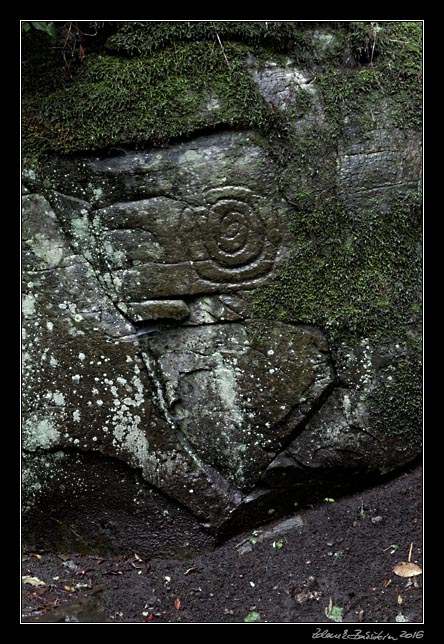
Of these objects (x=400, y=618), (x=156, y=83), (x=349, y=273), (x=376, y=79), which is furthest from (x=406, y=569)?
(x=156, y=83)

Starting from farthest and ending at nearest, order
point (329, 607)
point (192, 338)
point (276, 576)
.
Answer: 1. point (192, 338)
2. point (276, 576)
3. point (329, 607)

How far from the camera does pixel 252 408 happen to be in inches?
143

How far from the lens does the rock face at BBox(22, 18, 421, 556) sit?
3547 mm

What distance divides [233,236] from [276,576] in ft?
5.83

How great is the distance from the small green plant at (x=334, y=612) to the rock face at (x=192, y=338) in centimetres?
66

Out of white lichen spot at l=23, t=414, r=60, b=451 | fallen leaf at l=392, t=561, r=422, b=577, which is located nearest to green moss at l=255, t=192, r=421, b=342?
fallen leaf at l=392, t=561, r=422, b=577

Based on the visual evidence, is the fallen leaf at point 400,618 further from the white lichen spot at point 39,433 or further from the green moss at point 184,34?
Answer: the green moss at point 184,34

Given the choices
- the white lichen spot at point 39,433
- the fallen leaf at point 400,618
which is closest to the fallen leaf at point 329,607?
the fallen leaf at point 400,618

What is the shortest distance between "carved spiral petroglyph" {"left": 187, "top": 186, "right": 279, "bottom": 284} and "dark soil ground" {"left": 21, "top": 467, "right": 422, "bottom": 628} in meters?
1.40

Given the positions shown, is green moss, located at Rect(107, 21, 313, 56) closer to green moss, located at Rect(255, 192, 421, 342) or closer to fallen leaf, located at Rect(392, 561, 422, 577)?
green moss, located at Rect(255, 192, 421, 342)

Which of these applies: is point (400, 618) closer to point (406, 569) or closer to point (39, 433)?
point (406, 569)

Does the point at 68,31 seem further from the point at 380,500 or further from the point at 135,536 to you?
the point at 380,500

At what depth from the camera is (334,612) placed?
3158mm

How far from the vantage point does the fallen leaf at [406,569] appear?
3258mm
